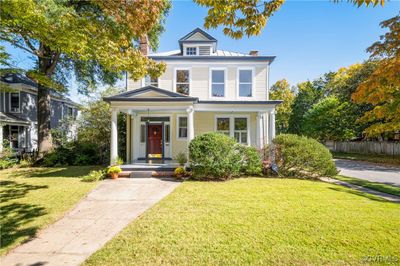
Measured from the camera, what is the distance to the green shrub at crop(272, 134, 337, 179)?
418 inches

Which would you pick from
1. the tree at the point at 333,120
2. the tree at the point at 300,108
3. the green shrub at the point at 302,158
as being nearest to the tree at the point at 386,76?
the green shrub at the point at 302,158

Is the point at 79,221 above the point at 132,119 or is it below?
below

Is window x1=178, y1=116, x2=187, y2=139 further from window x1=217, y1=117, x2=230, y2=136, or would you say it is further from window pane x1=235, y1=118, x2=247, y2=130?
window pane x1=235, y1=118, x2=247, y2=130

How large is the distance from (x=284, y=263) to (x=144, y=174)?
8634 mm

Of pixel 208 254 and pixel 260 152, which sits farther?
pixel 260 152

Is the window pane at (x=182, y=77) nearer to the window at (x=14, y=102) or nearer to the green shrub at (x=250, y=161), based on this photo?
the green shrub at (x=250, y=161)

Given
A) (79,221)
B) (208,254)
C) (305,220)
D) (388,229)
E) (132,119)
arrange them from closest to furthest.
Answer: (208,254), (388,229), (305,220), (79,221), (132,119)

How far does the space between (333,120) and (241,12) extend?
30.3 m

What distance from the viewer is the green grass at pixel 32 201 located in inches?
192

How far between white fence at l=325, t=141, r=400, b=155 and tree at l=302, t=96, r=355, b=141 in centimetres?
136

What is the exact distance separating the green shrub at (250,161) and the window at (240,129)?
3.75 metres

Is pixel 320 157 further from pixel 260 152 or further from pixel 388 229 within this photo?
pixel 388 229

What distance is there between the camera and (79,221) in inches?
220

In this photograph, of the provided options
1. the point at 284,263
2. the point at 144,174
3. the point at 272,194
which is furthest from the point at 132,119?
the point at 284,263
